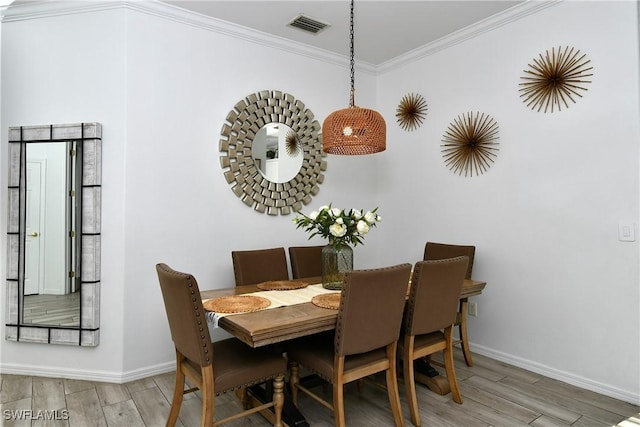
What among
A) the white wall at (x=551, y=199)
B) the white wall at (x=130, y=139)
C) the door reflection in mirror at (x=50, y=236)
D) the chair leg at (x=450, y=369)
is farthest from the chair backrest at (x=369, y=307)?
the door reflection in mirror at (x=50, y=236)

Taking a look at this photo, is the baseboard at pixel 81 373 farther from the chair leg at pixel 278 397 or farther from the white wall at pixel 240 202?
the chair leg at pixel 278 397

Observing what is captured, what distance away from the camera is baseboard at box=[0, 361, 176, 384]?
109 inches

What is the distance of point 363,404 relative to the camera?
2.46 metres

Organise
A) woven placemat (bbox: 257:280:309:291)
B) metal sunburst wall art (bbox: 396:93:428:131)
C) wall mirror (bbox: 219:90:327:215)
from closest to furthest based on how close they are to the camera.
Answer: woven placemat (bbox: 257:280:309:291) → wall mirror (bbox: 219:90:327:215) → metal sunburst wall art (bbox: 396:93:428:131)

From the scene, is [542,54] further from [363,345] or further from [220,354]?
[220,354]

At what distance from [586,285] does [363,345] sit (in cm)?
175

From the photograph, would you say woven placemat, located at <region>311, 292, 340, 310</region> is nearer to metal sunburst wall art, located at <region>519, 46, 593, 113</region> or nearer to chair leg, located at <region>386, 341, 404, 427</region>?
chair leg, located at <region>386, 341, 404, 427</region>

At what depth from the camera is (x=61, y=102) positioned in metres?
2.83

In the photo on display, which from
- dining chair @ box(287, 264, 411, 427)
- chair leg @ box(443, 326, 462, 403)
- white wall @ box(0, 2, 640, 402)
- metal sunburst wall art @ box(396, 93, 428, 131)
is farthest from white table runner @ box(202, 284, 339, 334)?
metal sunburst wall art @ box(396, 93, 428, 131)

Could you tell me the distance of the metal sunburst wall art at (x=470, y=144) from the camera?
3244 millimetres

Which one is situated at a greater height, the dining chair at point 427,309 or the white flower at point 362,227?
the white flower at point 362,227

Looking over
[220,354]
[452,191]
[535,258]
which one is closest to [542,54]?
[452,191]

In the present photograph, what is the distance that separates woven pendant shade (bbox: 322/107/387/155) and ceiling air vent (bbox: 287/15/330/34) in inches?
42.2

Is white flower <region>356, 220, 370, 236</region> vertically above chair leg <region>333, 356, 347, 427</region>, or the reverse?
white flower <region>356, 220, 370, 236</region>
